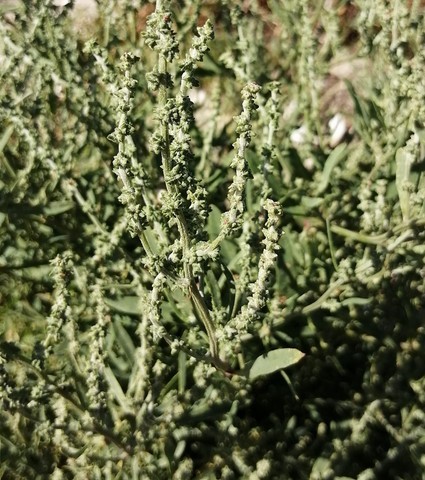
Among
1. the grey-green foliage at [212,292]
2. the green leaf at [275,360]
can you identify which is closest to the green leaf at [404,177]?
the grey-green foliage at [212,292]

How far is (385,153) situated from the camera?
1.83 meters

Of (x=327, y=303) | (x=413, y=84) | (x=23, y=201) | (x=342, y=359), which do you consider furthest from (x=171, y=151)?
(x=342, y=359)

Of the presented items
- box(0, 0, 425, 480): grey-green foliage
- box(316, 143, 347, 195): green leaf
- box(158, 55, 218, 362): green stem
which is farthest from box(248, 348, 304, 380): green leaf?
box(316, 143, 347, 195): green leaf

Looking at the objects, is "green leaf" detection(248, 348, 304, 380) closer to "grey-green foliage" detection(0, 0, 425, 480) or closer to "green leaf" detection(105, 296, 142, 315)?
"grey-green foliage" detection(0, 0, 425, 480)

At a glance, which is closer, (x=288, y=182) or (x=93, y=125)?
(x=93, y=125)

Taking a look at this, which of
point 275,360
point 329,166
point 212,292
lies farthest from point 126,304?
point 329,166

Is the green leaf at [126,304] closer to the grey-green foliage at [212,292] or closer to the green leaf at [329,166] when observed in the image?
the grey-green foliage at [212,292]

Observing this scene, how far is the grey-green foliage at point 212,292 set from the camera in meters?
1.40

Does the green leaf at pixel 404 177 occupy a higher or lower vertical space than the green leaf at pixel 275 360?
higher

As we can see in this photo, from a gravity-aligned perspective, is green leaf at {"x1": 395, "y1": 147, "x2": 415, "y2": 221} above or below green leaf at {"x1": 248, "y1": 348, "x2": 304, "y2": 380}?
above

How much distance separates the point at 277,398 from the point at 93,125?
2.73 ft

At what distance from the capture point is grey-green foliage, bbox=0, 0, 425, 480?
140cm

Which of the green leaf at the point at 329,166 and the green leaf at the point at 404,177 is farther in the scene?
the green leaf at the point at 329,166

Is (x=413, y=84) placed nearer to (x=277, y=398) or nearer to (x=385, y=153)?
(x=385, y=153)
